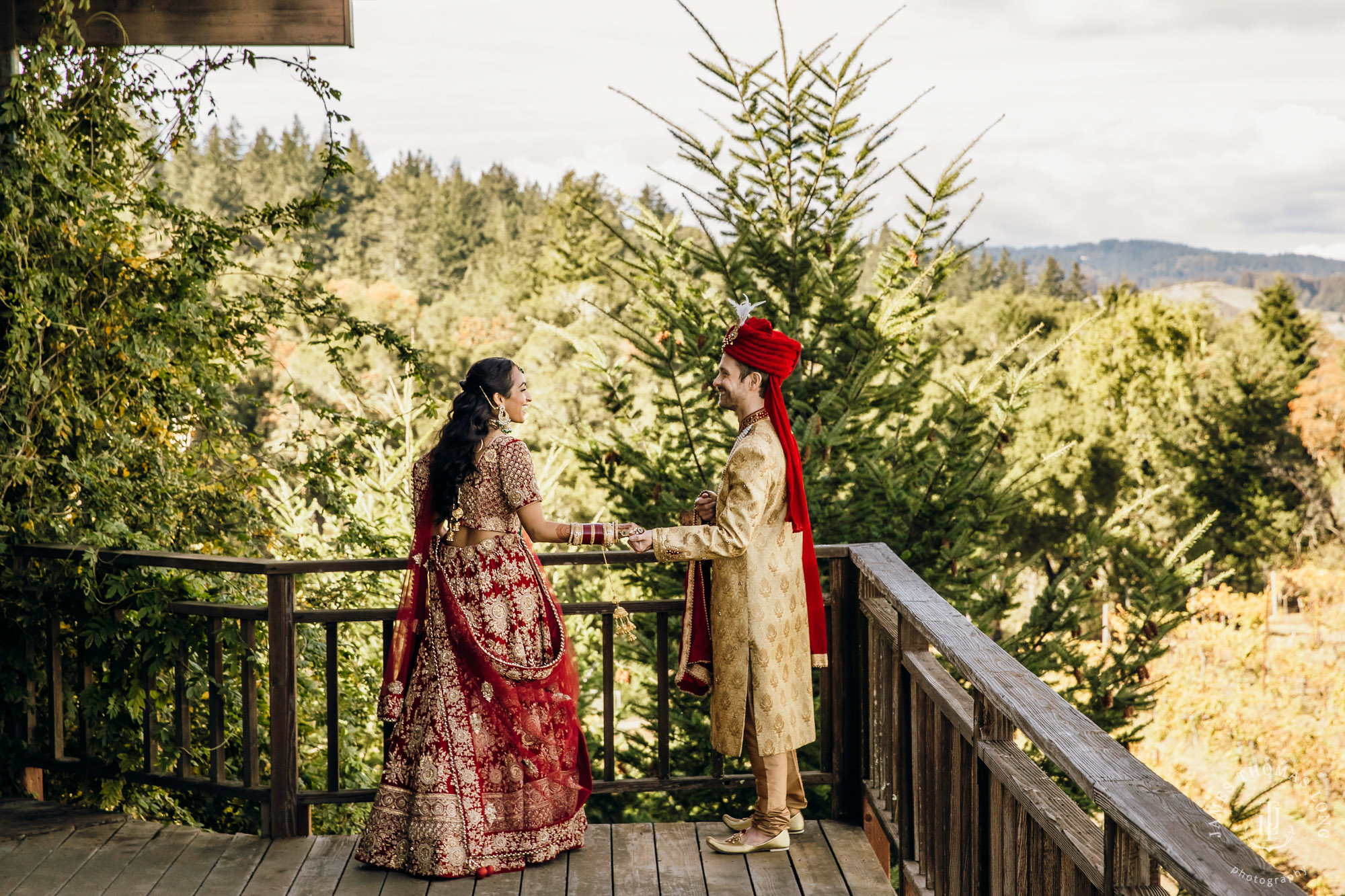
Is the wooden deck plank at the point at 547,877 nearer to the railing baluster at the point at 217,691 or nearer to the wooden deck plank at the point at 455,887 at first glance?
the wooden deck plank at the point at 455,887

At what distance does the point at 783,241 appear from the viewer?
21.6 feet

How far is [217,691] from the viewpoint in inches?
133

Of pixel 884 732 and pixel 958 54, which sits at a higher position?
pixel 958 54

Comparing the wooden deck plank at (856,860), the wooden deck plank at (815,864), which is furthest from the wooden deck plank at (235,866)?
the wooden deck plank at (856,860)

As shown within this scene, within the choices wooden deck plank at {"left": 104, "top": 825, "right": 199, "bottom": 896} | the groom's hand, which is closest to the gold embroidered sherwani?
the groom's hand

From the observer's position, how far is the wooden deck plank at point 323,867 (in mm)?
2973

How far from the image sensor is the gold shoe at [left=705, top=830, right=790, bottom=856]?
317cm

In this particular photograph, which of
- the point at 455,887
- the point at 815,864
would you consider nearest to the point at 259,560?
the point at 455,887

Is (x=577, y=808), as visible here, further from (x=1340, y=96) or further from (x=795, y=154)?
(x=1340, y=96)

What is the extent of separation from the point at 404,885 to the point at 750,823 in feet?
3.37

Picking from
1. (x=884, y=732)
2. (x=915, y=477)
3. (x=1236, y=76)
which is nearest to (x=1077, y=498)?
(x=915, y=477)

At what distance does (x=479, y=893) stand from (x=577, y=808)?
0.41m

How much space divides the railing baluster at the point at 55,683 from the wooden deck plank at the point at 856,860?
2.58 metres

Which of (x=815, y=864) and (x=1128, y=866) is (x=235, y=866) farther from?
(x=1128, y=866)
